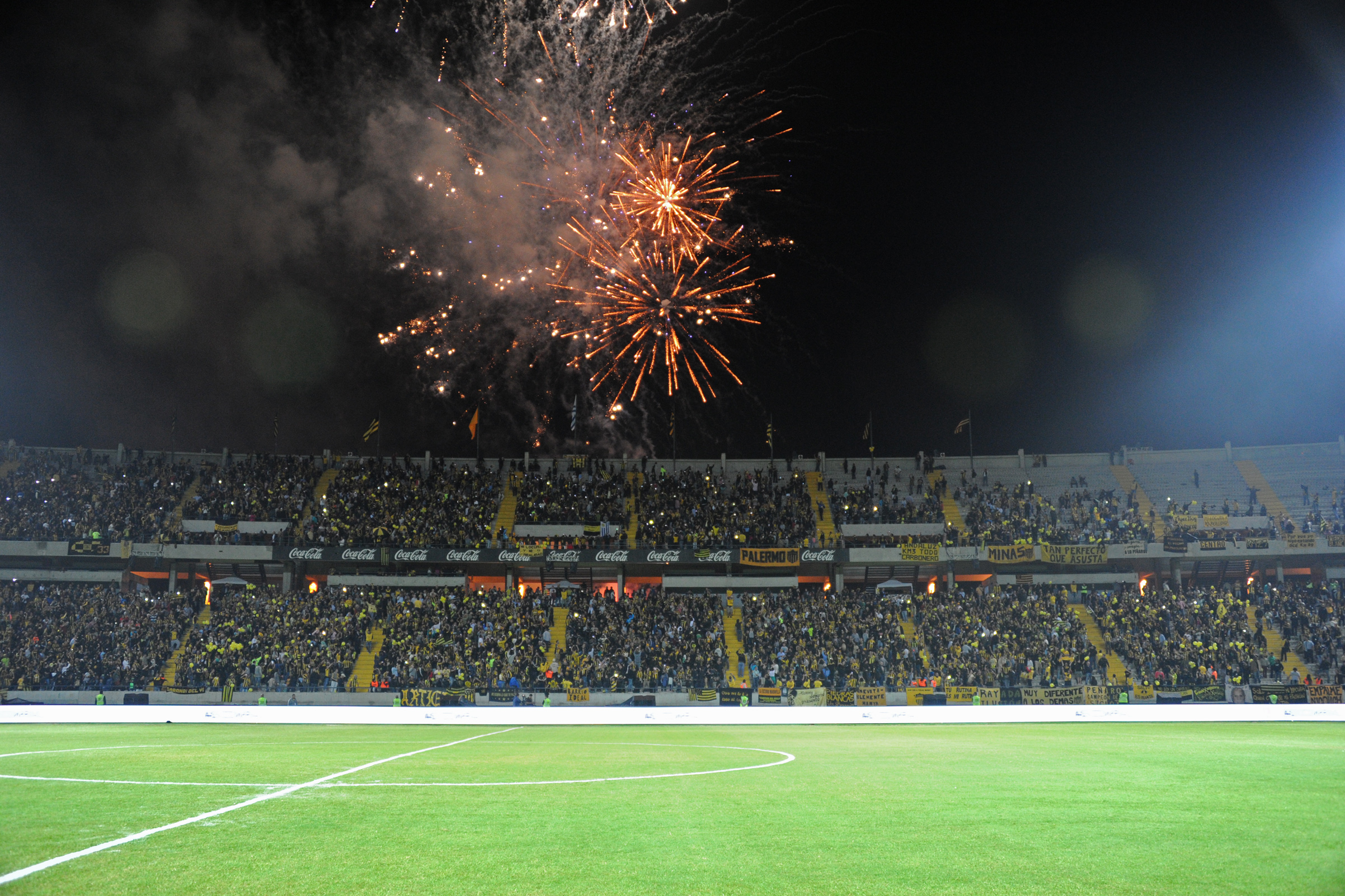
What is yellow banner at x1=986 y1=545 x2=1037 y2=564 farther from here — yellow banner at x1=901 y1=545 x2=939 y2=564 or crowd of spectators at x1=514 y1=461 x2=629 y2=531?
crowd of spectators at x1=514 y1=461 x2=629 y2=531

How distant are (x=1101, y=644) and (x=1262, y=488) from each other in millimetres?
20501

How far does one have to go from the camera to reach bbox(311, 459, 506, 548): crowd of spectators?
5044 cm

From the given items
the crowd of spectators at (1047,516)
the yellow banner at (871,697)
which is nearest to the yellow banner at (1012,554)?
the crowd of spectators at (1047,516)

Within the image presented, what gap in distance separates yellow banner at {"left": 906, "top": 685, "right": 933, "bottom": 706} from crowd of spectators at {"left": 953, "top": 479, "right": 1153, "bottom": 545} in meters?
13.7

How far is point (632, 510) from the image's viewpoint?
54.9 m

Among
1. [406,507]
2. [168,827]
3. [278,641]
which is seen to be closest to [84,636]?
[278,641]

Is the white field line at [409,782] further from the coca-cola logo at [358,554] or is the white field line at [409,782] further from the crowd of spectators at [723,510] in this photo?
the coca-cola logo at [358,554]

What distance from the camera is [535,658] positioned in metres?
43.4

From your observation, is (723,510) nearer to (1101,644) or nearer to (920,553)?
(920,553)

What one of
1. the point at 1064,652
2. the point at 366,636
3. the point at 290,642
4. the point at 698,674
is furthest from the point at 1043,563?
the point at 290,642

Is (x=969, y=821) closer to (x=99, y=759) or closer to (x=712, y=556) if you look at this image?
(x=99, y=759)

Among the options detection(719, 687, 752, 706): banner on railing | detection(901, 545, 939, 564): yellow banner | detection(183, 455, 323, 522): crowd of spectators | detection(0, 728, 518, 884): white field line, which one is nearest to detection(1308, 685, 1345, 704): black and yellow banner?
detection(901, 545, 939, 564): yellow banner

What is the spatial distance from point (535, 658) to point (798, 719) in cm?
1682

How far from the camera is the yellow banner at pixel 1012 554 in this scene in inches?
1933
